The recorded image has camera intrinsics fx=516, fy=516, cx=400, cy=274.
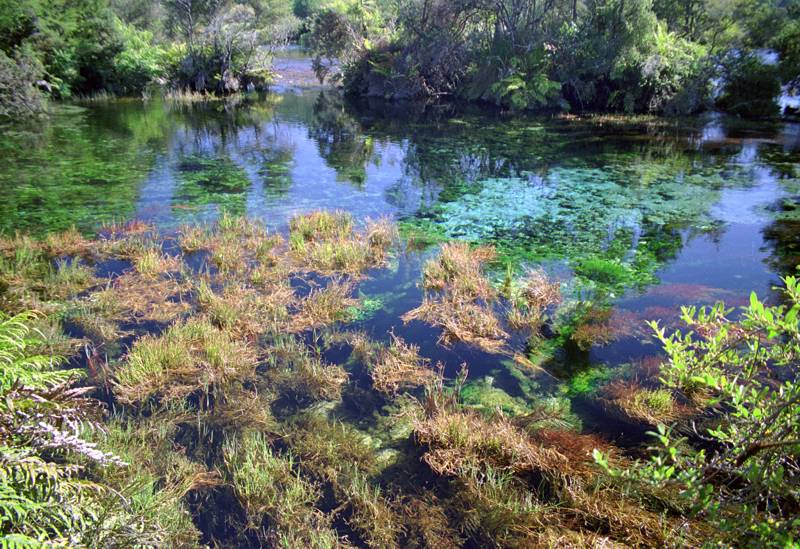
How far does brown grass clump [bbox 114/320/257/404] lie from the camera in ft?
16.4

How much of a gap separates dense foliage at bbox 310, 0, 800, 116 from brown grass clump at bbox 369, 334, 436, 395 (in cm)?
2029

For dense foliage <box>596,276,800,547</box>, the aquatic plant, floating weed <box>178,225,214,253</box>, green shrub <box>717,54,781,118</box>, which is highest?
green shrub <box>717,54,781,118</box>

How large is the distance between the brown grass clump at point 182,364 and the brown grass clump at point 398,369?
133 centimetres

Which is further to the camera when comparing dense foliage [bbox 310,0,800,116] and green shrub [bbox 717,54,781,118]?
dense foliage [bbox 310,0,800,116]

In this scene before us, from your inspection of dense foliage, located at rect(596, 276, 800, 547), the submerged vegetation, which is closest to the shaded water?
the submerged vegetation

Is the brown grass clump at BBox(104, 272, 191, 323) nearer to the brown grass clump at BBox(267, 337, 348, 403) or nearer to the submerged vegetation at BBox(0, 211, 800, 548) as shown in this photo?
the submerged vegetation at BBox(0, 211, 800, 548)

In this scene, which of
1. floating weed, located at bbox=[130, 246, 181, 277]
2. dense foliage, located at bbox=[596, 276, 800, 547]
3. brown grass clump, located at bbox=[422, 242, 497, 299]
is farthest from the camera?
floating weed, located at bbox=[130, 246, 181, 277]

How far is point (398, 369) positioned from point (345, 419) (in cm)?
83

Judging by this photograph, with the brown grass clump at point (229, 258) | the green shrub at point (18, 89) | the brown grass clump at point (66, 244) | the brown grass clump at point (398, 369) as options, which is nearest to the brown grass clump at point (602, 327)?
the brown grass clump at point (398, 369)

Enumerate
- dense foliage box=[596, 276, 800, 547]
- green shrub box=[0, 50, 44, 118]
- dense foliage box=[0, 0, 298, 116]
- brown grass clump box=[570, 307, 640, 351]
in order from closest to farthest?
dense foliage box=[596, 276, 800, 547]
brown grass clump box=[570, 307, 640, 351]
green shrub box=[0, 50, 44, 118]
dense foliage box=[0, 0, 298, 116]

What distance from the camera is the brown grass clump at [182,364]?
500 cm

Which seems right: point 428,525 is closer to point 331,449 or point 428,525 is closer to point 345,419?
point 331,449

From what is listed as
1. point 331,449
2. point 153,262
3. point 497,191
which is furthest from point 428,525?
point 497,191

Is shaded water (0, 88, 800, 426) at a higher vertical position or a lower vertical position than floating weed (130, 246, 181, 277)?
higher
